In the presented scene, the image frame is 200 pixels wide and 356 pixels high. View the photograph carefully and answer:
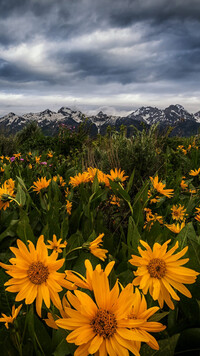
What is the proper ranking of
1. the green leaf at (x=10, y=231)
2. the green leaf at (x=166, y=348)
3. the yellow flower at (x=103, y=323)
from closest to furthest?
the yellow flower at (x=103, y=323), the green leaf at (x=166, y=348), the green leaf at (x=10, y=231)

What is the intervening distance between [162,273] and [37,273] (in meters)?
0.28

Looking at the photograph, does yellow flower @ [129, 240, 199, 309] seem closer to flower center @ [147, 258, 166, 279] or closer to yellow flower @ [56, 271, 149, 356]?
flower center @ [147, 258, 166, 279]

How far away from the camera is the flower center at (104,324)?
0.42 meters

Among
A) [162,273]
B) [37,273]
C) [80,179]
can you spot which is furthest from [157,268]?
[80,179]

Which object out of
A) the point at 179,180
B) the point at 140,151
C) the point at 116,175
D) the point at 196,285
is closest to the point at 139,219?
the point at 116,175

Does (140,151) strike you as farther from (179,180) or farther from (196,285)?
(196,285)

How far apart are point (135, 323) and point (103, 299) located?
6 cm

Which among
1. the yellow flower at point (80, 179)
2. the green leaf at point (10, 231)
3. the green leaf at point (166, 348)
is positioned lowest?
the green leaf at point (10, 231)

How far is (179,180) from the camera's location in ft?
8.13

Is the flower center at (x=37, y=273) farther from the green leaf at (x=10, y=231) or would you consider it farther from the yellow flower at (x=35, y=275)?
the green leaf at (x=10, y=231)

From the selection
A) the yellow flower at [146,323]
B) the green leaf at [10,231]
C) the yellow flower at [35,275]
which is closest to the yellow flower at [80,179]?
the green leaf at [10,231]

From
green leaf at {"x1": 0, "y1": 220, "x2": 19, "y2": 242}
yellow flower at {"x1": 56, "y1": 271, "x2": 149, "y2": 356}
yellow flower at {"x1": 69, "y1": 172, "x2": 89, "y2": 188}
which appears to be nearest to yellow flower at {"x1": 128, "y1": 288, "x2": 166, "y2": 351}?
yellow flower at {"x1": 56, "y1": 271, "x2": 149, "y2": 356}

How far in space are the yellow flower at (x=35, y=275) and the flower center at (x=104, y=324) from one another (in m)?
0.11

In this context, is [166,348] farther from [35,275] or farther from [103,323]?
[35,275]
